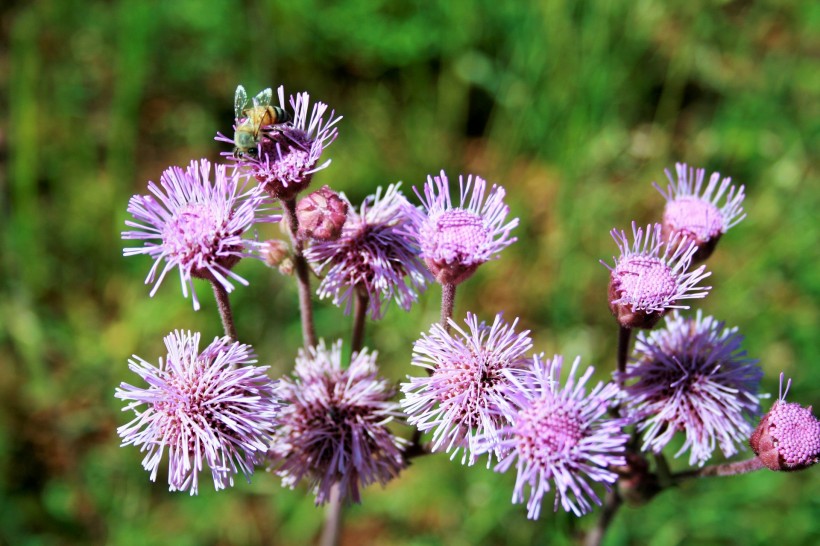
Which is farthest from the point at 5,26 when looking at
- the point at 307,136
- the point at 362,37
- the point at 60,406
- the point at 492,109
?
the point at 307,136

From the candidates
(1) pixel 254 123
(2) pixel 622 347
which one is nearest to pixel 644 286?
(2) pixel 622 347

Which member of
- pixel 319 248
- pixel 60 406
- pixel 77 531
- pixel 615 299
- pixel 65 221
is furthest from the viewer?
pixel 65 221

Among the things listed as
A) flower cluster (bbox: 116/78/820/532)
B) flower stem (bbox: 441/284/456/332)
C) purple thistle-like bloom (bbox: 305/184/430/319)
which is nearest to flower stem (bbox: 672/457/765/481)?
flower cluster (bbox: 116/78/820/532)

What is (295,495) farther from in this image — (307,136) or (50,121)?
(50,121)

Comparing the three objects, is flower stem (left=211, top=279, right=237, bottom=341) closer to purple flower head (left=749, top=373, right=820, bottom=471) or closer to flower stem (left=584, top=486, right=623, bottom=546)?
flower stem (left=584, top=486, right=623, bottom=546)

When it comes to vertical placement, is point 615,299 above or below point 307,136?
below

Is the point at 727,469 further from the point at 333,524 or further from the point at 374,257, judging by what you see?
the point at 333,524

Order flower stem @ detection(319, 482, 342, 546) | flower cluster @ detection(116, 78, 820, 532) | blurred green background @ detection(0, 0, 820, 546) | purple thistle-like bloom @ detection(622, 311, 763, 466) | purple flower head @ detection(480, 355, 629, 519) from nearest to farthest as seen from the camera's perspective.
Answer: purple flower head @ detection(480, 355, 629, 519) → flower cluster @ detection(116, 78, 820, 532) → purple thistle-like bloom @ detection(622, 311, 763, 466) → flower stem @ detection(319, 482, 342, 546) → blurred green background @ detection(0, 0, 820, 546)
